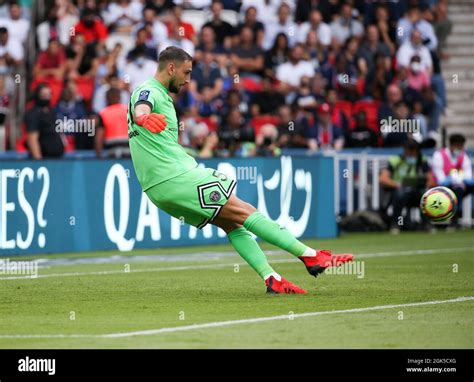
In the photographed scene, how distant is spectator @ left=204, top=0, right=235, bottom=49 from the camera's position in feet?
84.0

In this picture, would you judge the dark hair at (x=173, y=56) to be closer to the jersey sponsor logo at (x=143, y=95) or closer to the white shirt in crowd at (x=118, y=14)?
the jersey sponsor logo at (x=143, y=95)

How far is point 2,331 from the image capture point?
952 centimetres

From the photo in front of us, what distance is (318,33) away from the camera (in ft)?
87.4

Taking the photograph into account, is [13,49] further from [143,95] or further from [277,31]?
[143,95]

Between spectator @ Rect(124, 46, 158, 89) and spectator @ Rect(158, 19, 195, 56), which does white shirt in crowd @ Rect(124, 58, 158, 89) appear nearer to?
spectator @ Rect(124, 46, 158, 89)

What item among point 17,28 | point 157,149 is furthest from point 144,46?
point 157,149

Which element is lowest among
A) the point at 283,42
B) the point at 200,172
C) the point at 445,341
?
the point at 445,341

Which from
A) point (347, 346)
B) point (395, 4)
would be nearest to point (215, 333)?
point (347, 346)

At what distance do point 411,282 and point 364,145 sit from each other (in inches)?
460

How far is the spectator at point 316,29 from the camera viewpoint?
26500mm

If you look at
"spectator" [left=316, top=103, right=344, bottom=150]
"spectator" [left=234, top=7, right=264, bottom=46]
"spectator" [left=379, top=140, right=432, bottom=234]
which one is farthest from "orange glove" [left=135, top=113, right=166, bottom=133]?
"spectator" [left=234, top=7, right=264, bottom=46]

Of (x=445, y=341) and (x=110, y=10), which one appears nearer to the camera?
(x=445, y=341)
